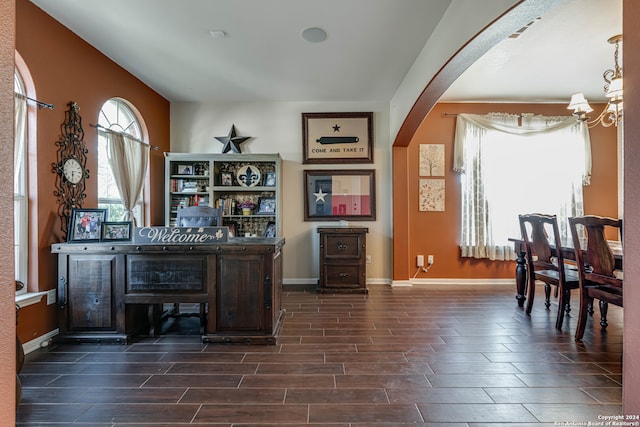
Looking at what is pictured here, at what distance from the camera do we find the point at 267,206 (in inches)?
185

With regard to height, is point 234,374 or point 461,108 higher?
point 461,108

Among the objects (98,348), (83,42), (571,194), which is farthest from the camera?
(571,194)

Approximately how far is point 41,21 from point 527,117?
5.84m

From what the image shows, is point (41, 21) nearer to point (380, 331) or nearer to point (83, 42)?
point (83, 42)

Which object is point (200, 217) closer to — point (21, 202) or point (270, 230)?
point (270, 230)

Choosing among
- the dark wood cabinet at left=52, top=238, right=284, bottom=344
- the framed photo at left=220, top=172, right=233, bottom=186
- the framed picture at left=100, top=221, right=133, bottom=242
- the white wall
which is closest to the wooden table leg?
the white wall

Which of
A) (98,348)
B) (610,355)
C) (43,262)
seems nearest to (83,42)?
(43,262)

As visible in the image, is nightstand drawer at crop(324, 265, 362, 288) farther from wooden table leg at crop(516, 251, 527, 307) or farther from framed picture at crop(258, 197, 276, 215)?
wooden table leg at crop(516, 251, 527, 307)

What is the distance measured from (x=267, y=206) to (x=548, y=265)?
140 inches

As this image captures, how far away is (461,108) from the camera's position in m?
4.80

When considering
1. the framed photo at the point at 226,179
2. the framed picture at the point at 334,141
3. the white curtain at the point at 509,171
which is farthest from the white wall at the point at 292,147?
the white curtain at the point at 509,171

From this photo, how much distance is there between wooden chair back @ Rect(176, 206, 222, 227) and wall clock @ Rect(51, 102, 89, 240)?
37.1 inches

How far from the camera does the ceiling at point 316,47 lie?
2.57 metres

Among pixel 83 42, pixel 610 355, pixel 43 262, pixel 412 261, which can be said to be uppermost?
pixel 83 42
